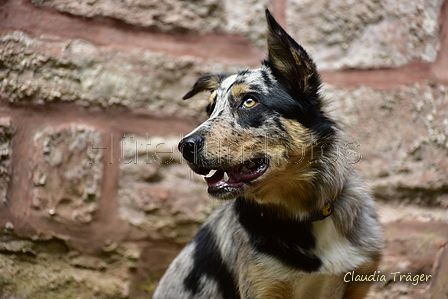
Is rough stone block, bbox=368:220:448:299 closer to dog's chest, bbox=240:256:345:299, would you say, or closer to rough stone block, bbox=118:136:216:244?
dog's chest, bbox=240:256:345:299

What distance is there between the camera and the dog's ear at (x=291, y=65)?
1966 millimetres

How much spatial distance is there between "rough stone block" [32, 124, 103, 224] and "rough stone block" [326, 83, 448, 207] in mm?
1802

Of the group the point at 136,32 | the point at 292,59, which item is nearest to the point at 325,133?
the point at 292,59

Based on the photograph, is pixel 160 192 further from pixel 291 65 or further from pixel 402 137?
pixel 402 137

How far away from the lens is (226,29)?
3025mm

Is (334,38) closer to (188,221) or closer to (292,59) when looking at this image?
(292,59)

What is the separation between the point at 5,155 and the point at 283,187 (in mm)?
1927

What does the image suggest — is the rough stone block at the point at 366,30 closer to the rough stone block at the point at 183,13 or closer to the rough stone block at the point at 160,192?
the rough stone block at the point at 183,13

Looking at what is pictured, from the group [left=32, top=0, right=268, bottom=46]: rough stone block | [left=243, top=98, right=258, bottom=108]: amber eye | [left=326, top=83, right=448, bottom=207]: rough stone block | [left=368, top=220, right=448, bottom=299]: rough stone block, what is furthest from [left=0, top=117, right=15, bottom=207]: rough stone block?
[left=368, top=220, right=448, bottom=299]: rough stone block

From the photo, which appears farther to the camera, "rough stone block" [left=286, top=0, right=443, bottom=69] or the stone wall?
"rough stone block" [left=286, top=0, right=443, bottom=69]

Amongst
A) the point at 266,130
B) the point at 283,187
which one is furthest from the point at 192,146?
the point at 283,187

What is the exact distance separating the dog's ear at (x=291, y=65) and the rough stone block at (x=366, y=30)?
1.09 meters

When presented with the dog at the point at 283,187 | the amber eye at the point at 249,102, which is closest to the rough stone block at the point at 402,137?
the dog at the point at 283,187

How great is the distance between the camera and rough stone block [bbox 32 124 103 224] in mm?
2816
